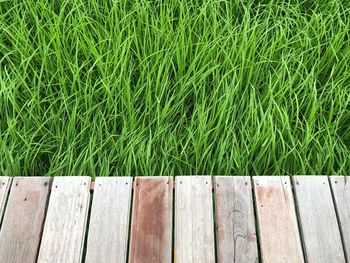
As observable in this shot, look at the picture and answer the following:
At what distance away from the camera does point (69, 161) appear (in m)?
1.62

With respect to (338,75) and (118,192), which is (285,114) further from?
(118,192)

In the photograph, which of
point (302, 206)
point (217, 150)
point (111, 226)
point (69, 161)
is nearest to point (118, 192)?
point (111, 226)

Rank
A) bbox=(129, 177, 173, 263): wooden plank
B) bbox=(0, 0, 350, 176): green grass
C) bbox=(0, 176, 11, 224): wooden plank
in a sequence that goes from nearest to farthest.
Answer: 1. bbox=(129, 177, 173, 263): wooden plank
2. bbox=(0, 176, 11, 224): wooden plank
3. bbox=(0, 0, 350, 176): green grass

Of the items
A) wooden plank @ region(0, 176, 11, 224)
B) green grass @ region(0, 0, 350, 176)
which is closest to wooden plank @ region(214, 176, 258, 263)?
green grass @ region(0, 0, 350, 176)

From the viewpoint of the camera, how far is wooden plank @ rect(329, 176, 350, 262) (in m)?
1.35

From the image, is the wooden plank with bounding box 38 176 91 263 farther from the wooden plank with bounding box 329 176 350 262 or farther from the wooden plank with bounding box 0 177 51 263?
the wooden plank with bounding box 329 176 350 262

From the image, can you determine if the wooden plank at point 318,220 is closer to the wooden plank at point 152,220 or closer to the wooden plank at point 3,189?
the wooden plank at point 152,220

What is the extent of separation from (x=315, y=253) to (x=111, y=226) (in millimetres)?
597

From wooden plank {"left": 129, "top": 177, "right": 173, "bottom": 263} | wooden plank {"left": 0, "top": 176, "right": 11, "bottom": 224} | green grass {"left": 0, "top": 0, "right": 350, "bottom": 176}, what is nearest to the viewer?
wooden plank {"left": 129, "top": 177, "right": 173, "bottom": 263}

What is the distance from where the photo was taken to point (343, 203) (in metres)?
1.42

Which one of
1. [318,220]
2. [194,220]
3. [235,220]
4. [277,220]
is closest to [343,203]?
[318,220]

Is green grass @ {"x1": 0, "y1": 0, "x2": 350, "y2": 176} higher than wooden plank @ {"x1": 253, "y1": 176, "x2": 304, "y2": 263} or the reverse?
higher

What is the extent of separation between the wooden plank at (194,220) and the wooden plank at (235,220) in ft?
0.09

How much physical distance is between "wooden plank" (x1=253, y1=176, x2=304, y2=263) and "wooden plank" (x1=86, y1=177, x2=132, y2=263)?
1.32 ft
